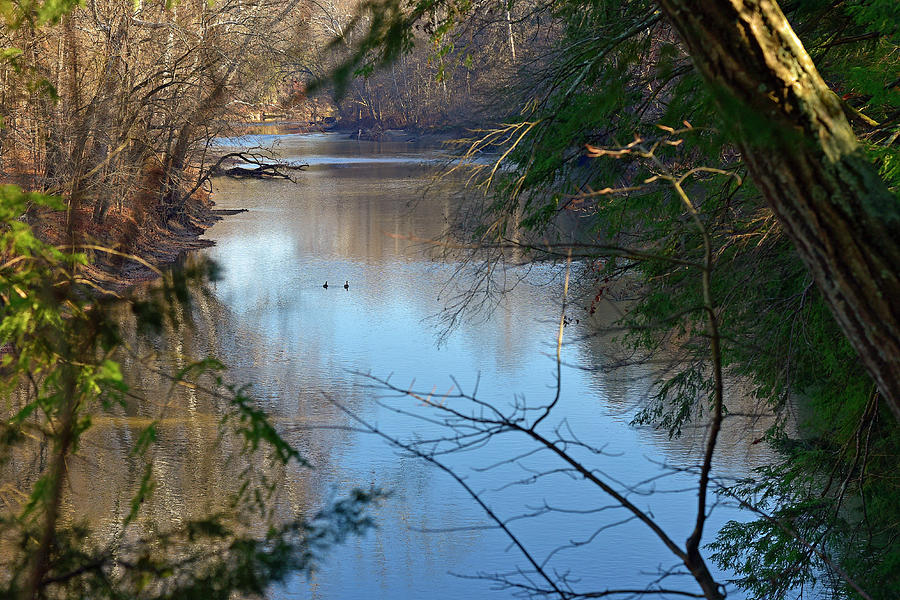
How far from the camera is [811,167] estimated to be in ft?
7.96

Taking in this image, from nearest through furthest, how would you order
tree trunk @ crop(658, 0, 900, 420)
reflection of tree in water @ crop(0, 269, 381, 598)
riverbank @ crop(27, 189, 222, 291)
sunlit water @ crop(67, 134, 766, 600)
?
tree trunk @ crop(658, 0, 900, 420), reflection of tree in water @ crop(0, 269, 381, 598), sunlit water @ crop(67, 134, 766, 600), riverbank @ crop(27, 189, 222, 291)

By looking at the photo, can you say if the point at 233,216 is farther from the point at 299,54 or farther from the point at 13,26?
the point at 13,26

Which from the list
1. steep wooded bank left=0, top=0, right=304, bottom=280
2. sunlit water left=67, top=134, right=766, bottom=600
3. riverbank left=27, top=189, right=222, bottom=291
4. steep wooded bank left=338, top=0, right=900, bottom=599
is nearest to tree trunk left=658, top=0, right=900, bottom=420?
steep wooded bank left=338, top=0, right=900, bottom=599

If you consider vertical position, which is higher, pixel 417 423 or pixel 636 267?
pixel 636 267

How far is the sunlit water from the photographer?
8.63 meters

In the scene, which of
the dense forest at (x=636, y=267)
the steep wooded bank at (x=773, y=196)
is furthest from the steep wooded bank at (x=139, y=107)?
the steep wooded bank at (x=773, y=196)

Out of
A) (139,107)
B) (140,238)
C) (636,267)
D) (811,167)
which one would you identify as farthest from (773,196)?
(140,238)

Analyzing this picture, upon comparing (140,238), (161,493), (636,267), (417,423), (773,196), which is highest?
(773,196)

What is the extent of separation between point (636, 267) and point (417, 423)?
3.97 meters

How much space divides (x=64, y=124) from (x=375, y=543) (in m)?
8.02

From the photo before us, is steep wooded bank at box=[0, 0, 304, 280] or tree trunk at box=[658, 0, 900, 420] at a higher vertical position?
steep wooded bank at box=[0, 0, 304, 280]

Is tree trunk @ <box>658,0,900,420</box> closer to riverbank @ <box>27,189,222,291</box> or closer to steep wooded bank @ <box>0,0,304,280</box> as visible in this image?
steep wooded bank @ <box>0,0,304,280</box>

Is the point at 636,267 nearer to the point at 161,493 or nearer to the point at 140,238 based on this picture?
the point at 161,493

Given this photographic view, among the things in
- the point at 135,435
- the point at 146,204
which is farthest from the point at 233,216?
the point at 135,435
